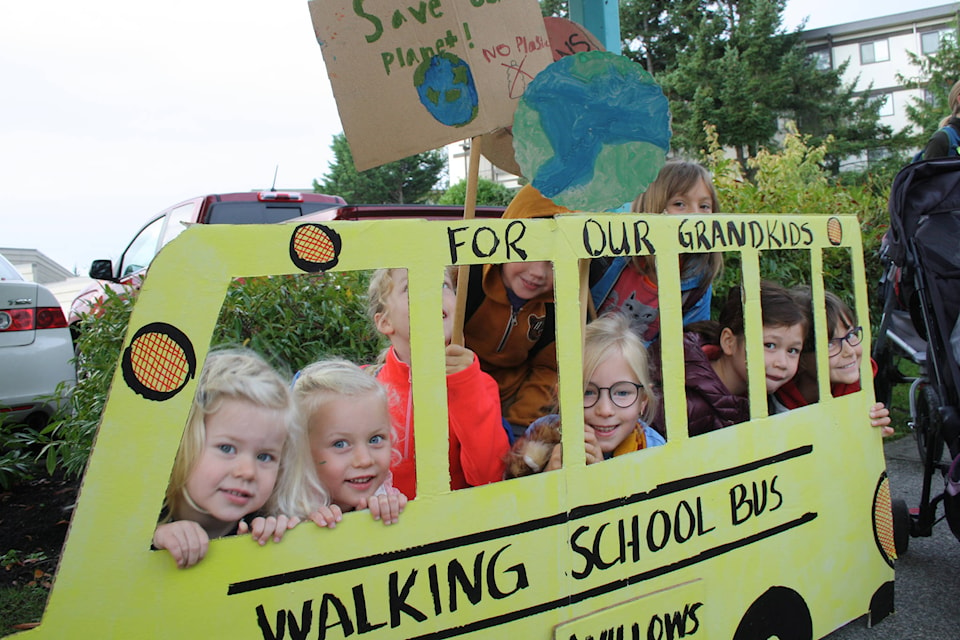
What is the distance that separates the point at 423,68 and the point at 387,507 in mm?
1218

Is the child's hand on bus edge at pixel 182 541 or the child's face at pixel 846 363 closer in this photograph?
the child's hand on bus edge at pixel 182 541

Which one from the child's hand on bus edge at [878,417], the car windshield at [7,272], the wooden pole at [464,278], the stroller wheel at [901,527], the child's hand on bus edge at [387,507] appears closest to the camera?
the child's hand on bus edge at [387,507]

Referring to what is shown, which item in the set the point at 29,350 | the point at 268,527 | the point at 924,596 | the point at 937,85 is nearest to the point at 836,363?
the point at 924,596

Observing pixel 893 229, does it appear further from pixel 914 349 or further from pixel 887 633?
pixel 887 633

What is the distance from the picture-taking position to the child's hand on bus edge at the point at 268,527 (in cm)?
137

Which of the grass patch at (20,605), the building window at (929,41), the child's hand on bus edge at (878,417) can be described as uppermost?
the building window at (929,41)

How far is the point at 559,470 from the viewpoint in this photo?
5.62ft

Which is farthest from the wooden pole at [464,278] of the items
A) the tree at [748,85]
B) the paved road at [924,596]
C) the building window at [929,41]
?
the building window at [929,41]

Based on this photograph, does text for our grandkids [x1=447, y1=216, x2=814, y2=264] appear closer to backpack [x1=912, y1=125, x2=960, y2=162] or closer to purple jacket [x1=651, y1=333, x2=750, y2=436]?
purple jacket [x1=651, y1=333, x2=750, y2=436]

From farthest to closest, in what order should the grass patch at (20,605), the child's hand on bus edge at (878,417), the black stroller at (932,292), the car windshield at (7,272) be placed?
the car windshield at (7,272) < the grass patch at (20,605) < the black stroller at (932,292) < the child's hand on bus edge at (878,417)

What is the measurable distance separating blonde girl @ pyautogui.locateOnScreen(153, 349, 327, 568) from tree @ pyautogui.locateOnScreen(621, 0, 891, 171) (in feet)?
90.1

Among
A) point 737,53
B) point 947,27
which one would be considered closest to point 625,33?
point 737,53

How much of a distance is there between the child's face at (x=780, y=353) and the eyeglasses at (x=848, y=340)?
0.19 m

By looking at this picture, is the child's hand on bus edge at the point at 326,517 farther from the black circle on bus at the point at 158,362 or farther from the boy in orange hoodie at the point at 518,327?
the boy in orange hoodie at the point at 518,327
